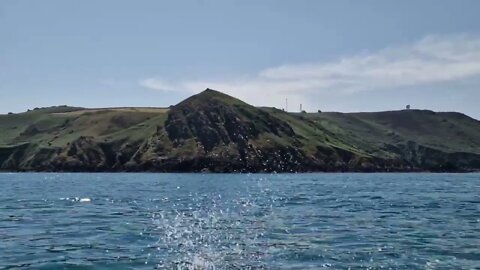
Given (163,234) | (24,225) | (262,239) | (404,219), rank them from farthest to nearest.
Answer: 1. (404,219)
2. (24,225)
3. (163,234)
4. (262,239)

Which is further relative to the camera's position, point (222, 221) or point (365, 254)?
point (222, 221)

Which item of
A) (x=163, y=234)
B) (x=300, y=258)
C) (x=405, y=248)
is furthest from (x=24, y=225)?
(x=405, y=248)

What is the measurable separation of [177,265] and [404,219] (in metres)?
30.4

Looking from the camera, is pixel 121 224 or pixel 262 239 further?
pixel 121 224

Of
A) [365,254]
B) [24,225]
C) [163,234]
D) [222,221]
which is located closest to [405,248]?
[365,254]

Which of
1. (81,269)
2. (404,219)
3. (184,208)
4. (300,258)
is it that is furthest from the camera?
(184,208)

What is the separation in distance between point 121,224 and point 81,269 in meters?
20.3

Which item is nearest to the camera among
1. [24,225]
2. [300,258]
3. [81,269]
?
[81,269]

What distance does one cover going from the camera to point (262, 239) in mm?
41156

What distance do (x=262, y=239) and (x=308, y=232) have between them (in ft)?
16.3

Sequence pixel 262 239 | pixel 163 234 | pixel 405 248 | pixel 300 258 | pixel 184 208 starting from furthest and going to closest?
pixel 184 208
pixel 163 234
pixel 262 239
pixel 405 248
pixel 300 258

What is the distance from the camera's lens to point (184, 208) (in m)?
71.4

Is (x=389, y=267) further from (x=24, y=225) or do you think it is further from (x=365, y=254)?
(x=24, y=225)

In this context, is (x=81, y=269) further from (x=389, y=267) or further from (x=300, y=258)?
(x=389, y=267)
